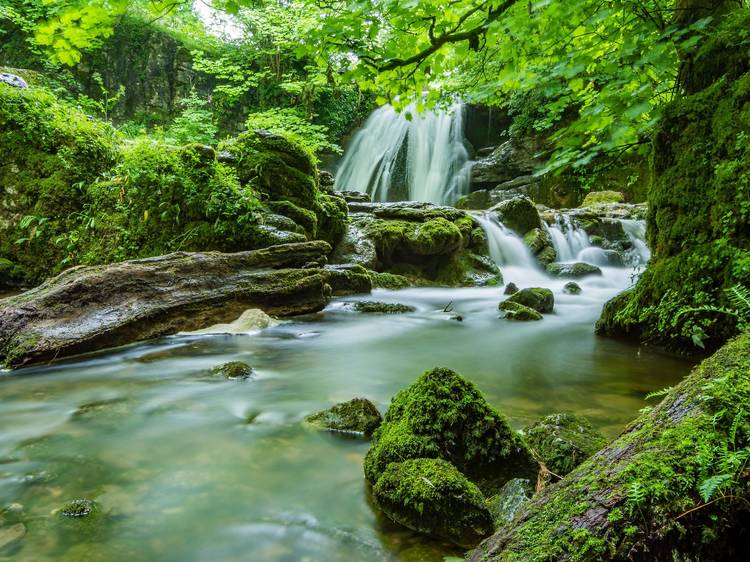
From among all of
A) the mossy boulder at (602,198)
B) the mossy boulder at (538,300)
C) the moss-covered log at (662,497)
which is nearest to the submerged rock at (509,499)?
the moss-covered log at (662,497)

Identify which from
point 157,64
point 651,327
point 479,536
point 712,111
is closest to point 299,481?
point 479,536

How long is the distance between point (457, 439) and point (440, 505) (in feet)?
1.64

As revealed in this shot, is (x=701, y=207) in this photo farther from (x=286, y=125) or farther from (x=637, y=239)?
(x=286, y=125)

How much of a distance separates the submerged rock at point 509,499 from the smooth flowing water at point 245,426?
0.95 ft

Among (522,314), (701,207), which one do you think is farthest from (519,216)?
(701,207)

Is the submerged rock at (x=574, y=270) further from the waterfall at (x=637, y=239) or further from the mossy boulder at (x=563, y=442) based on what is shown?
the mossy boulder at (x=563, y=442)

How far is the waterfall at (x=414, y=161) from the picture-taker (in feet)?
69.4

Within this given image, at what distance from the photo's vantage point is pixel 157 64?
22.6 m

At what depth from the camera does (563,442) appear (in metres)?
2.44

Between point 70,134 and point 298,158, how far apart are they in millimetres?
4303

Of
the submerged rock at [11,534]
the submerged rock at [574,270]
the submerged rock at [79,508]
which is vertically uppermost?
the submerged rock at [574,270]

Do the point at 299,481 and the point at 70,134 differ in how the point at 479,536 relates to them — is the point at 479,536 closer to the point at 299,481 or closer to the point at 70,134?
the point at 299,481

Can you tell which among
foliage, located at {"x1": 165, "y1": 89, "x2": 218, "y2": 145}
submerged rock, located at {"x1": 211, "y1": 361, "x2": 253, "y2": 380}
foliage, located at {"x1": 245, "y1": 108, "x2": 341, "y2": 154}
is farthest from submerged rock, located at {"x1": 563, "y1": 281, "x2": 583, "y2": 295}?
foliage, located at {"x1": 165, "y1": 89, "x2": 218, "y2": 145}

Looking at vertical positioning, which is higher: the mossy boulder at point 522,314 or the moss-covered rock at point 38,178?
the moss-covered rock at point 38,178
